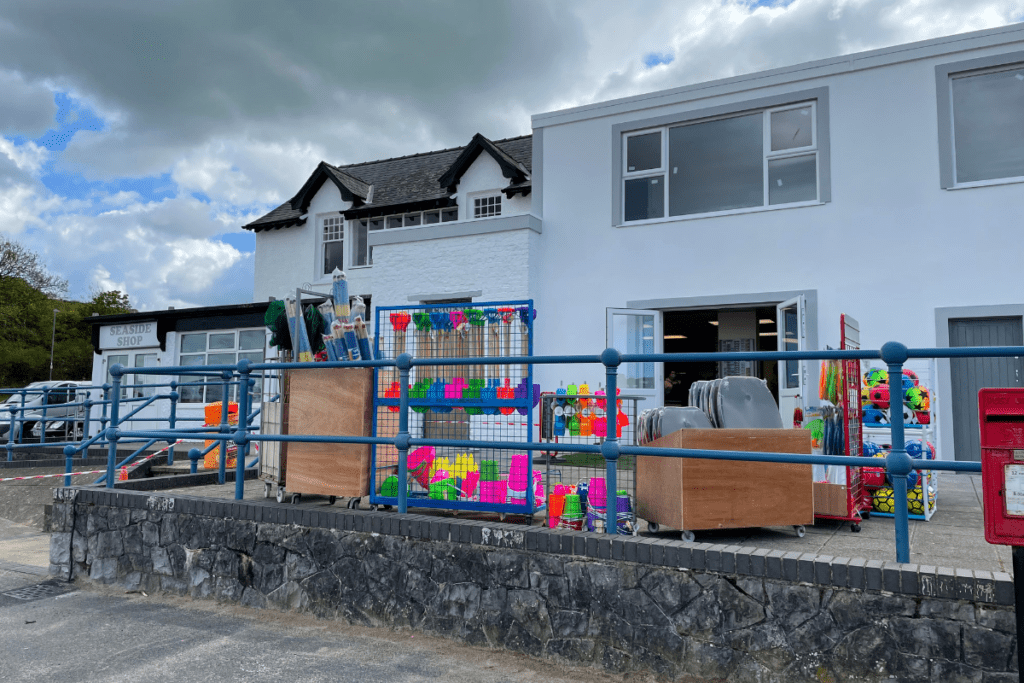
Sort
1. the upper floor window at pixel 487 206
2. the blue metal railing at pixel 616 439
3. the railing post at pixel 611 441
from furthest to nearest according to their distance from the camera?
the upper floor window at pixel 487 206
the railing post at pixel 611 441
the blue metal railing at pixel 616 439

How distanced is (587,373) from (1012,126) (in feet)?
21.6

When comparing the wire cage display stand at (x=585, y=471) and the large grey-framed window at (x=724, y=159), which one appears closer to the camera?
the wire cage display stand at (x=585, y=471)

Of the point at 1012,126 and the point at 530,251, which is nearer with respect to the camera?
the point at 1012,126

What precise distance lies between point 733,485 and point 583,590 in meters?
1.09

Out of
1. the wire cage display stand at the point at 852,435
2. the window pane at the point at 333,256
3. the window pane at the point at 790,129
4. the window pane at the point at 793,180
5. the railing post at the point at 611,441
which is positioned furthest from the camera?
the window pane at the point at 333,256

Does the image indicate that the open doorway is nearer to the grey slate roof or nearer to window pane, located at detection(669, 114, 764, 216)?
window pane, located at detection(669, 114, 764, 216)

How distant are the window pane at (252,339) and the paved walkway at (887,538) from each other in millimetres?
13333

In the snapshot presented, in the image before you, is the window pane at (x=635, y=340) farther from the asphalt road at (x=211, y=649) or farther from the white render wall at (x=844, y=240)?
the asphalt road at (x=211, y=649)

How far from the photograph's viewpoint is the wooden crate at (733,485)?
13.9 ft

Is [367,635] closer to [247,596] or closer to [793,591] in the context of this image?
[247,596]

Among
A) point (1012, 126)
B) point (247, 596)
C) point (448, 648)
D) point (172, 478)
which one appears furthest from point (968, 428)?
point (172, 478)

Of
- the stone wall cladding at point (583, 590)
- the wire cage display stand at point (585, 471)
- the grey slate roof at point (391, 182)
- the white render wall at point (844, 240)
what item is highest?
the grey slate roof at point (391, 182)

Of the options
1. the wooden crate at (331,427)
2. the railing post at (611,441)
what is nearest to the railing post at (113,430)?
the wooden crate at (331,427)

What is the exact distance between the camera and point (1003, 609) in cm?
306
